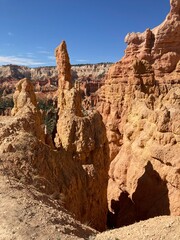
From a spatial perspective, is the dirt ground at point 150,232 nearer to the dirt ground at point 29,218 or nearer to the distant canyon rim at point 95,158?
the dirt ground at point 29,218

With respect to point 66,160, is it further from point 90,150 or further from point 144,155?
point 144,155

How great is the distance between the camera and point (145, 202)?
17.4m

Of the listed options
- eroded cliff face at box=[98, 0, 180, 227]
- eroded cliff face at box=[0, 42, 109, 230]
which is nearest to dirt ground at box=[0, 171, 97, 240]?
eroded cliff face at box=[0, 42, 109, 230]

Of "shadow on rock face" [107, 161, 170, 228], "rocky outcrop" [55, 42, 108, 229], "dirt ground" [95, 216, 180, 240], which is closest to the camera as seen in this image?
"dirt ground" [95, 216, 180, 240]

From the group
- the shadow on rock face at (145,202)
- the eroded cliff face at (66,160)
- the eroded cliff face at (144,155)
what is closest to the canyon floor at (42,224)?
the eroded cliff face at (66,160)

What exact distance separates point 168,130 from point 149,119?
8.44 ft

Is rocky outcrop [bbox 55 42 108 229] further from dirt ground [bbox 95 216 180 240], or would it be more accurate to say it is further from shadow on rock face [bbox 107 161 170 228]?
dirt ground [bbox 95 216 180 240]

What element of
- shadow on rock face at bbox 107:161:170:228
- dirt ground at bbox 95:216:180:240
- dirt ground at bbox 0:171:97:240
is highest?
dirt ground at bbox 0:171:97:240

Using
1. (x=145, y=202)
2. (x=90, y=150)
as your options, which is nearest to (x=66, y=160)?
(x=90, y=150)

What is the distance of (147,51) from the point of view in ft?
158

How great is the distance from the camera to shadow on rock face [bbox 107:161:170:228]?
16359mm

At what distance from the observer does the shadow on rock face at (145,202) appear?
53.7 ft

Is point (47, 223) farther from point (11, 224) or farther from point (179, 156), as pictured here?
point (179, 156)

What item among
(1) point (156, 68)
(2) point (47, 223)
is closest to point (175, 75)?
(1) point (156, 68)
